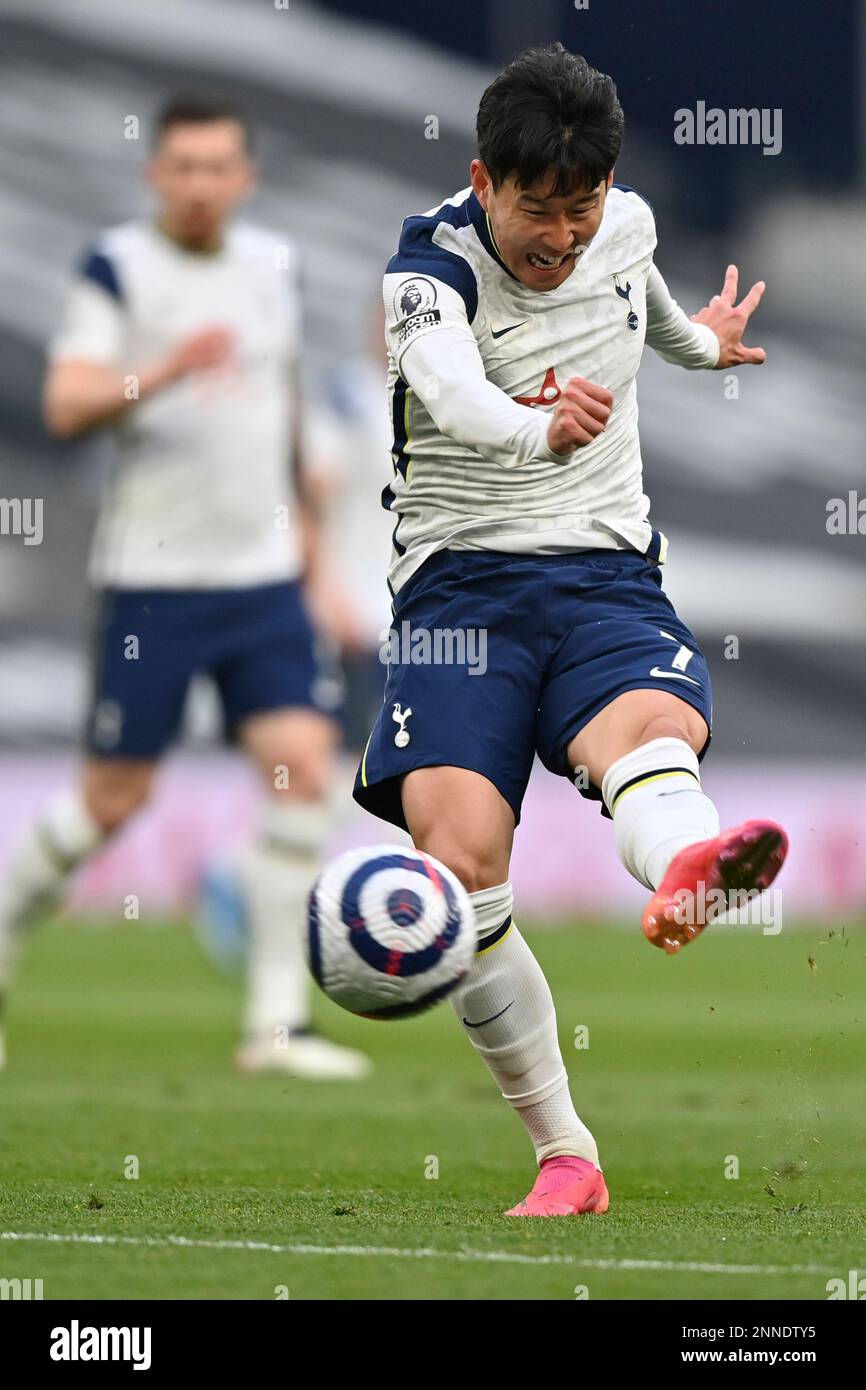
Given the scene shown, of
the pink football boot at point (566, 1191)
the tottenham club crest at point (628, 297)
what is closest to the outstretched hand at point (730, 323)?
the tottenham club crest at point (628, 297)

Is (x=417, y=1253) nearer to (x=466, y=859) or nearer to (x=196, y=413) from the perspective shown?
(x=466, y=859)

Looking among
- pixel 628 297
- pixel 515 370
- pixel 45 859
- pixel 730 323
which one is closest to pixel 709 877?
pixel 515 370

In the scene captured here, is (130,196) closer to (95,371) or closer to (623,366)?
(95,371)

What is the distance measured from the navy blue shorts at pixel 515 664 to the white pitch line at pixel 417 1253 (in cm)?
92

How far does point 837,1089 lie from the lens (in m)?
7.55

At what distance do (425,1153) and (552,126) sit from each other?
266cm

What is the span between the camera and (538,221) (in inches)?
171

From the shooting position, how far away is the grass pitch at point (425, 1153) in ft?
12.4

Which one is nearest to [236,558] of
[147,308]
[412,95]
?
[147,308]

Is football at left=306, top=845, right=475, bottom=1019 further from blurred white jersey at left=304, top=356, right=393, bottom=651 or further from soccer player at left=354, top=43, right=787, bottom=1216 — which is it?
blurred white jersey at left=304, top=356, right=393, bottom=651

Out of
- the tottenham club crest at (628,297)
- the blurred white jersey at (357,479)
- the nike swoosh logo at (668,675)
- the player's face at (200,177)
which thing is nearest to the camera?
the nike swoosh logo at (668,675)

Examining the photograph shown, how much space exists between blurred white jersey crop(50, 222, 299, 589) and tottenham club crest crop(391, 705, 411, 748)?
3349 mm

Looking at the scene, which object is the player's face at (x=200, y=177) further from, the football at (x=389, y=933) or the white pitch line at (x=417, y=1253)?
the white pitch line at (x=417, y=1253)

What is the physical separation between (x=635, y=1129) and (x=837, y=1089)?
1385 mm
